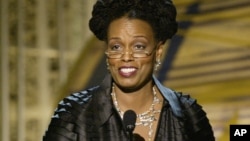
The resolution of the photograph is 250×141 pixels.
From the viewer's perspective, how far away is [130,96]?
77cm

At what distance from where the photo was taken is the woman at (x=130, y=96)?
73 centimetres

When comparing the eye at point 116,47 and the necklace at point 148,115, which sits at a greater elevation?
the eye at point 116,47

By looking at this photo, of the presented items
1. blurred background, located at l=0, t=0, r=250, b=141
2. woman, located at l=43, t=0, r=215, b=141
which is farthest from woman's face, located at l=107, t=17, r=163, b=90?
blurred background, located at l=0, t=0, r=250, b=141

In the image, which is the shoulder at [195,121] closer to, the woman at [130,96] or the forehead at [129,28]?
the woman at [130,96]

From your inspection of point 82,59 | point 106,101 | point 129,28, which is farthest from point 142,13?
point 82,59

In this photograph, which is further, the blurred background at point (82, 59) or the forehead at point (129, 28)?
the blurred background at point (82, 59)

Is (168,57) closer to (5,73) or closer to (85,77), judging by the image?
(85,77)

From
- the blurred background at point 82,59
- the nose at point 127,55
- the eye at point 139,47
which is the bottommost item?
the nose at point 127,55

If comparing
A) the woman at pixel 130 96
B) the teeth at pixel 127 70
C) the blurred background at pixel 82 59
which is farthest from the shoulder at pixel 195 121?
the blurred background at pixel 82 59

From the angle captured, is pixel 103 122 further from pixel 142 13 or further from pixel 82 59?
pixel 82 59

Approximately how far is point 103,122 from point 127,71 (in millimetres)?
80

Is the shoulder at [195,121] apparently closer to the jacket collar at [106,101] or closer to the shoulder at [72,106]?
the jacket collar at [106,101]

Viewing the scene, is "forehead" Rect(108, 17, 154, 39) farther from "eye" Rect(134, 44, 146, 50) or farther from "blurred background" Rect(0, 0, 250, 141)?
"blurred background" Rect(0, 0, 250, 141)

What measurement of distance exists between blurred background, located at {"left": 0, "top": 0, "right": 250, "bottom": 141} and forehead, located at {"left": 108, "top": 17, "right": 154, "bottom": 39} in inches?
48.7
